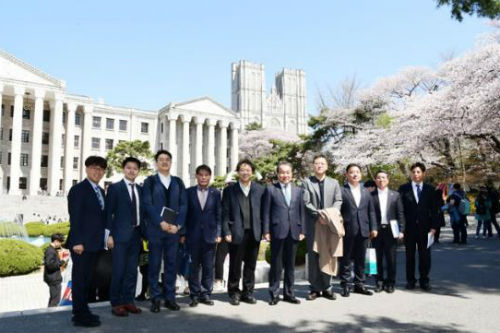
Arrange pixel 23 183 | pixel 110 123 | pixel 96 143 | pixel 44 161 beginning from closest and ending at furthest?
pixel 23 183, pixel 44 161, pixel 96 143, pixel 110 123

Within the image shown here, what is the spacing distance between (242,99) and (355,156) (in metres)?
94.8

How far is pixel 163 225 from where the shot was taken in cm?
520

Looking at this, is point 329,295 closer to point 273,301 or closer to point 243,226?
point 273,301

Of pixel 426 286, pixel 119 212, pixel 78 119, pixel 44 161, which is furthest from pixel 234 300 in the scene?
pixel 78 119

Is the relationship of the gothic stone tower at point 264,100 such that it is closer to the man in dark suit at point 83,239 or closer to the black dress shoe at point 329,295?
the black dress shoe at point 329,295

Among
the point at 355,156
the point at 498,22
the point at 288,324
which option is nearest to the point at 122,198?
the point at 288,324

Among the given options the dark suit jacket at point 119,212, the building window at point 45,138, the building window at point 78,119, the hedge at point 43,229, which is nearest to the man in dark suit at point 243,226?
the dark suit jacket at point 119,212

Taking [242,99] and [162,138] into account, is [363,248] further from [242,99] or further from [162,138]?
[242,99]

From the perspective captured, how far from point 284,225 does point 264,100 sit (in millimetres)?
120306

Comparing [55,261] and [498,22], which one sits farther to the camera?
[498,22]

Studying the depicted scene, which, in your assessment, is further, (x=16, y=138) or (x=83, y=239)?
(x=16, y=138)

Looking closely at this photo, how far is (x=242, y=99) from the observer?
399ft

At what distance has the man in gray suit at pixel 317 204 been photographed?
6.10 metres

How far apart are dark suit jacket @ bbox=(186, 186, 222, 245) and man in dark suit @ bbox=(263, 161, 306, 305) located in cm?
74
